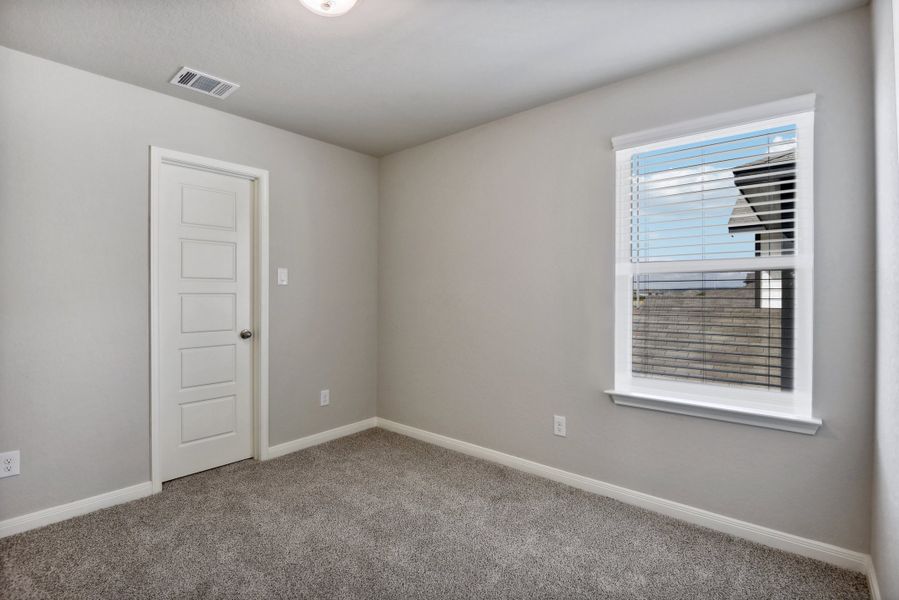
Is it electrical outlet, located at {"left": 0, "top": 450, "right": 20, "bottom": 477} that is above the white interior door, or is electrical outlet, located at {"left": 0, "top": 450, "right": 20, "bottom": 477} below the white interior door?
below

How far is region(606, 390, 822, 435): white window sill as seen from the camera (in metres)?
2.01

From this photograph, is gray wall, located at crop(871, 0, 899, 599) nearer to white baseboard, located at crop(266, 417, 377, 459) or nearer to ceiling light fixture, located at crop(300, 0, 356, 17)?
ceiling light fixture, located at crop(300, 0, 356, 17)

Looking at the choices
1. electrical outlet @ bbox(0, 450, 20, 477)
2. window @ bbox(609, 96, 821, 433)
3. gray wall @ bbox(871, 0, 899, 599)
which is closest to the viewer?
gray wall @ bbox(871, 0, 899, 599)

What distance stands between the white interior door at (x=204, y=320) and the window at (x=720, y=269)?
99.9 inches

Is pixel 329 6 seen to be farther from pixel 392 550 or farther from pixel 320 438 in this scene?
pixel 320 438

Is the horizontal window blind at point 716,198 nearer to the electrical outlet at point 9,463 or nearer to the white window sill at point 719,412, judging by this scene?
the white window sill at point 719,412

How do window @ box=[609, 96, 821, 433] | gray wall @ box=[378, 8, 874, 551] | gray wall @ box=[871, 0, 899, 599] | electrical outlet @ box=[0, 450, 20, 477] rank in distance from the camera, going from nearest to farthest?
gray wall @ box=[871, 0, 899, 599] → gray wall @ box=[378, 8, 874, 551] → window @ box=[609, 96, 821, 433] → electrical outlet @ box=[0, 450, 20, 477]

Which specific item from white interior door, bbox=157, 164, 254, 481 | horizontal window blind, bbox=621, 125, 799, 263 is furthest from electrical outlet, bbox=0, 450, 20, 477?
horizontal window blind, bbox=621, 125, 799, 263

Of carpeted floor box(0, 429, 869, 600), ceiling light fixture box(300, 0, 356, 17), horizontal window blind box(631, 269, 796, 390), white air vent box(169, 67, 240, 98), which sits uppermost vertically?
white air vent box(169, 67, 240, 98)

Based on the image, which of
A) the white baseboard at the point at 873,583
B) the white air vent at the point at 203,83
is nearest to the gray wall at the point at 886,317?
the white baseboard at the point at 873,583

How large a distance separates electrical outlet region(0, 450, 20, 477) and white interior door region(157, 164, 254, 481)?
2.11ft

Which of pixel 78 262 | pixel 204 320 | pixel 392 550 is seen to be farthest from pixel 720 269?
pixel 78 262

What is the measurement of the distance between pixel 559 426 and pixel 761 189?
1716 mm

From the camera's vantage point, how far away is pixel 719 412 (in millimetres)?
2213
